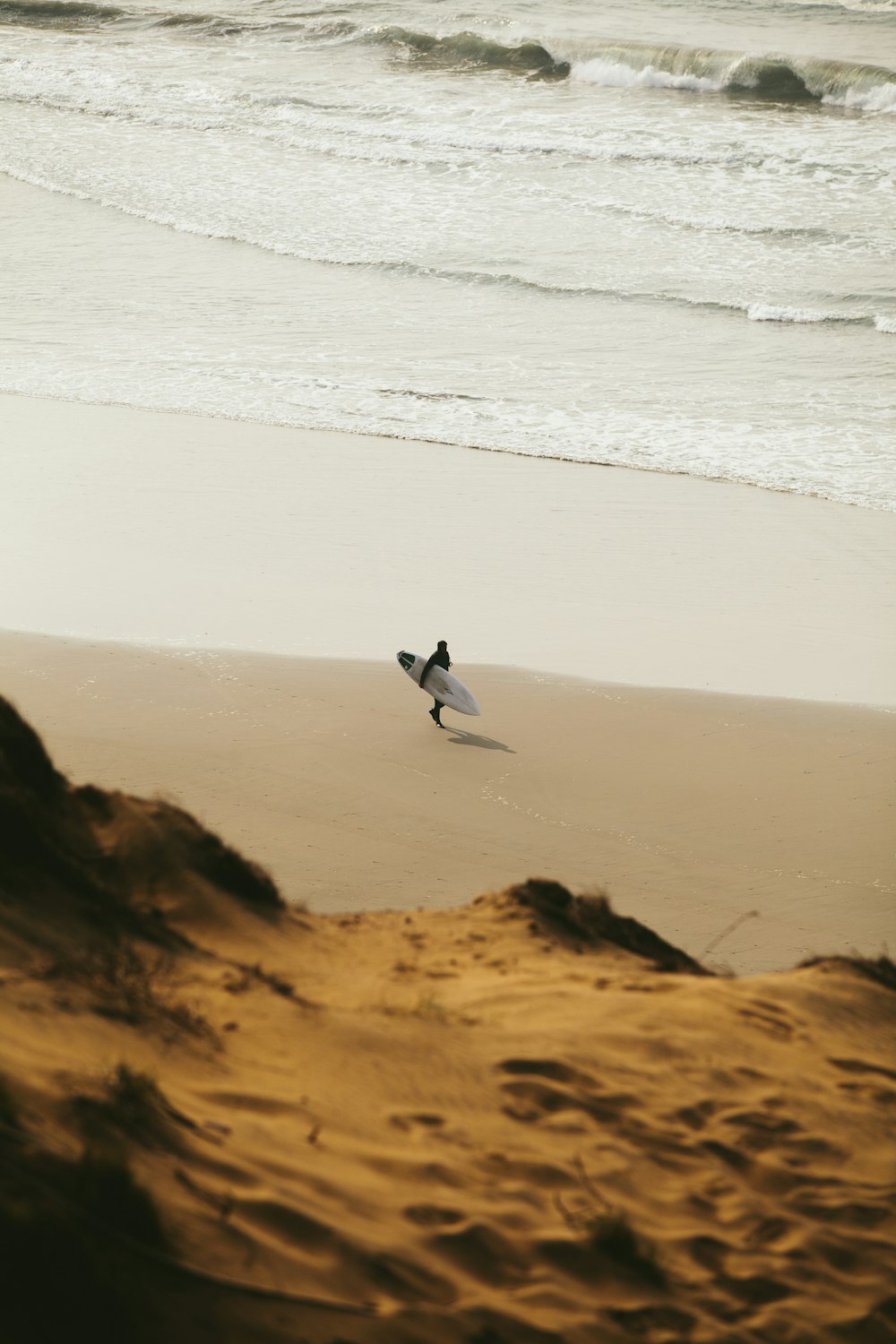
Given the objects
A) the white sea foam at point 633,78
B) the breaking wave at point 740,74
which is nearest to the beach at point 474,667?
the breaking wave at point 740,74

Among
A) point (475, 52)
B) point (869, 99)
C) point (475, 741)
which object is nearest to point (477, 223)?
point (869, 99)

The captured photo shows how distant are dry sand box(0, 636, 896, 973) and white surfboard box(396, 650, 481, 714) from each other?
0.29 m

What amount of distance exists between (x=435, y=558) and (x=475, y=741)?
11.2 ft

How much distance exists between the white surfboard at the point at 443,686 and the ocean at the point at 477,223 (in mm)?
6389

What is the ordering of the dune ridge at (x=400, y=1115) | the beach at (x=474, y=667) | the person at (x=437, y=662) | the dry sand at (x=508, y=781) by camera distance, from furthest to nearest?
the person at (x=437, y=662), the beach at (x=474, y=667), the dry sand at (x=508, y=781), the dune ridge at (x=400, y=1115)

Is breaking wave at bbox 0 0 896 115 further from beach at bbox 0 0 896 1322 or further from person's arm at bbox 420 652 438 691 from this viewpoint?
person's arm at bbox 420 652 438 691

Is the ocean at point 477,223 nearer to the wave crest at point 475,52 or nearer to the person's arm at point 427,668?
the wave crest at point 475,52

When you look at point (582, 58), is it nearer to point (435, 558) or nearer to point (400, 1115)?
point (435, 558)

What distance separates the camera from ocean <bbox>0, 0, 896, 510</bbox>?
17109 mm

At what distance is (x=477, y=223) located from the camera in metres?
24.5

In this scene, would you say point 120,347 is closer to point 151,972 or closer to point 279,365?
point 279,365

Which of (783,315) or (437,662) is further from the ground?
(783,315)

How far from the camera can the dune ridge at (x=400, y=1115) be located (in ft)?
11.7

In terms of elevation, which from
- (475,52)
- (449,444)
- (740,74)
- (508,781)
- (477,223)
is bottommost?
(508,781)
